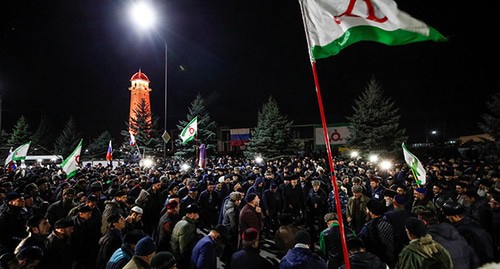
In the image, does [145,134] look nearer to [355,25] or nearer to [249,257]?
[249,257]

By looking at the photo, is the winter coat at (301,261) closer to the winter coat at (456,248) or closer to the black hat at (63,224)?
the winter coat at (456,248)

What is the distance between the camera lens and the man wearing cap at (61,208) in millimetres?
6527

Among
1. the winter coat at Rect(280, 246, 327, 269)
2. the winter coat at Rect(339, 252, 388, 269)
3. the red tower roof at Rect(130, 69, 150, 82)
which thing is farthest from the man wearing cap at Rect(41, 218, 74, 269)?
the red tower roof at Rect(130, 69, 150, 82)

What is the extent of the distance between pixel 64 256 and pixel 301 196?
693cm

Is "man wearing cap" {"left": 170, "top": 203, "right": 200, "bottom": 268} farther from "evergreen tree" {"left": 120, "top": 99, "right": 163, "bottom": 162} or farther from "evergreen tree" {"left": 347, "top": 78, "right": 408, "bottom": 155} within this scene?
"evergreen tree" {"left": 120, "top": 99, "right": 163, "bottom": 162}

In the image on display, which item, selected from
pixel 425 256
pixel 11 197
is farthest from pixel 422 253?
pixel 11 197

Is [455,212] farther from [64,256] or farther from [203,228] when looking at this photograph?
[203,228]

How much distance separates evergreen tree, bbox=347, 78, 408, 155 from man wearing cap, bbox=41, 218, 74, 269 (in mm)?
28084

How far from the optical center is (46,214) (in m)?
6.54

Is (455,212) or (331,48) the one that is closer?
(331,48)

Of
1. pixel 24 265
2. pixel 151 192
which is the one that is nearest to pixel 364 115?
pixel 151 192

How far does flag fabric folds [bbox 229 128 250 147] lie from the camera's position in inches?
1881

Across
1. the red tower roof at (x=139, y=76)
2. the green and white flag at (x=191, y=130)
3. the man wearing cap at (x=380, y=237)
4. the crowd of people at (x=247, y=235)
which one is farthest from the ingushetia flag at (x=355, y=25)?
the red tower roof at (x=139, y=76)

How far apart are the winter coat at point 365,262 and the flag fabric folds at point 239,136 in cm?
4427
